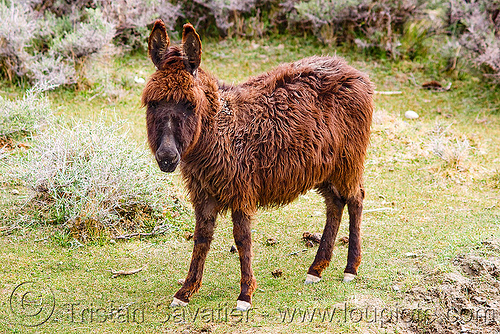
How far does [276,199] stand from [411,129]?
531 centimetres

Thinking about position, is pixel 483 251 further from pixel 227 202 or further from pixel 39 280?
pixel 39 280

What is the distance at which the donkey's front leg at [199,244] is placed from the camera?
16.8ft

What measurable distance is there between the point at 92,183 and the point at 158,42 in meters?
2.50

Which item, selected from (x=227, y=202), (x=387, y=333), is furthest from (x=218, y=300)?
(x=387, y=333)

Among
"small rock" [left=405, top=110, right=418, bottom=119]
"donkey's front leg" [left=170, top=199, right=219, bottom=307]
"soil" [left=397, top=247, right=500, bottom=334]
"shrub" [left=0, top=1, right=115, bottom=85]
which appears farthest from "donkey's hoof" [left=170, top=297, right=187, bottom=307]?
"small rock" [left=405, top=110, right=418, bottom=119]

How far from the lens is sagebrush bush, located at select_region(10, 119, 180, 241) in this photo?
658 centimetres

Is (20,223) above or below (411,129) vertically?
below

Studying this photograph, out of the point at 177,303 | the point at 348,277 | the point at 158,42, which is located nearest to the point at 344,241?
the point at 348,277

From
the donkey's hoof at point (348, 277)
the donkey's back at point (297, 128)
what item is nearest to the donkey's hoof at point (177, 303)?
the donkey's back at point (297, 128)

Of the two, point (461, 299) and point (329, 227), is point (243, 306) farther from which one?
point (461, 299)

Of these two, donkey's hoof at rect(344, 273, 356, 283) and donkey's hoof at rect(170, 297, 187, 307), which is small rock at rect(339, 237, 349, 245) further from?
donkey's hoof at rect(170, 297, 187, 307)

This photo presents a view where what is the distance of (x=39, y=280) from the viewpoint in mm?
5711

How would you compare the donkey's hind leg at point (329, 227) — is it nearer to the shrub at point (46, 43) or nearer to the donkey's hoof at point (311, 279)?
the donkey's hoof at point (311, 279)

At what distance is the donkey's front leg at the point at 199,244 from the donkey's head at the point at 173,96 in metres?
0.68
